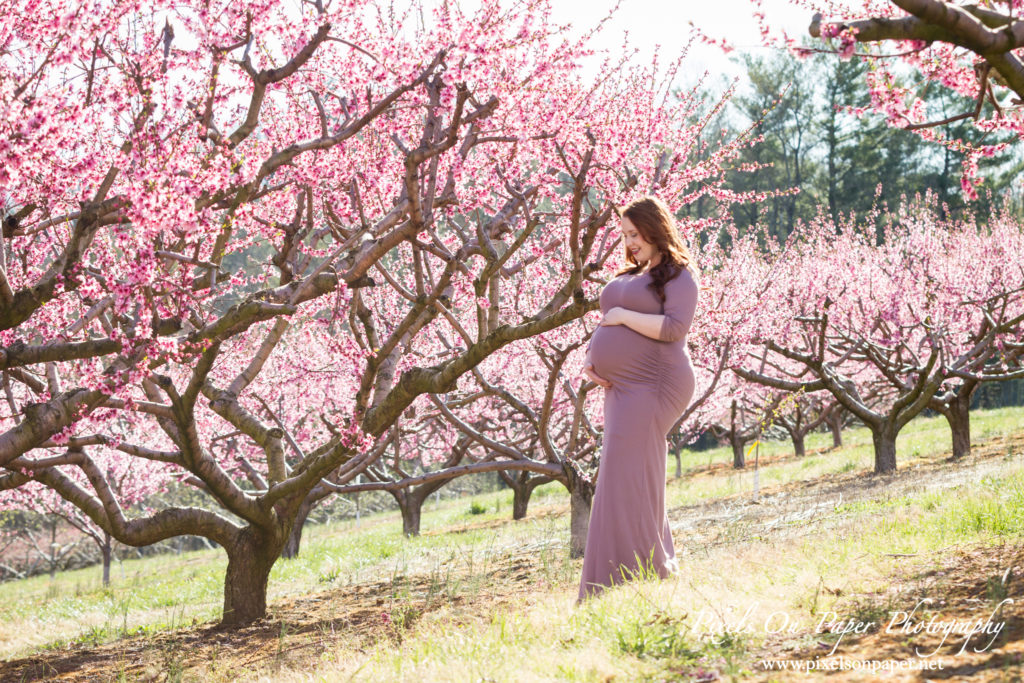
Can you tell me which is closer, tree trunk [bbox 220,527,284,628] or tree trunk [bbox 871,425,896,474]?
tree trunk [bbox 220,527,284,628]

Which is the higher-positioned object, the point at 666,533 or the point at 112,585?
the point at 666,533

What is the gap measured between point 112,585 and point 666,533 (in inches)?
543

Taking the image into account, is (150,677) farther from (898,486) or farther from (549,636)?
(898,486)

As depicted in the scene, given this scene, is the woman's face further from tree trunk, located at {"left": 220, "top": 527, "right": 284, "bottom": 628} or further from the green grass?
tree trunk, located at {"left": 220, "top": 527, "right": 284, "bottom": 628}

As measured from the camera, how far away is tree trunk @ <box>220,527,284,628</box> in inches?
271

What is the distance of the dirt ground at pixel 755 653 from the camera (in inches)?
116

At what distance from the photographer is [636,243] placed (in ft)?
15.7

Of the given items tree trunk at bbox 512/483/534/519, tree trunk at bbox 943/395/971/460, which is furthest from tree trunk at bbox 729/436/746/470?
tree trunk at bbox 943/395/971/460

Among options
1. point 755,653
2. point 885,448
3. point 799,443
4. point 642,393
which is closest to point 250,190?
point 642,393

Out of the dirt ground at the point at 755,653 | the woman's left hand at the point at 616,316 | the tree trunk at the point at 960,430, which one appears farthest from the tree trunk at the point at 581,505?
the tree trunk at the point at 960,430

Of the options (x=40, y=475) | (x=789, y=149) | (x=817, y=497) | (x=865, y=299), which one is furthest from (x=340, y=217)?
(x=789, y=149)

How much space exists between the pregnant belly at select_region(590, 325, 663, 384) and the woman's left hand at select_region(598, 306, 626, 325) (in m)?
0.06

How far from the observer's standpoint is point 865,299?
16375 millimetres

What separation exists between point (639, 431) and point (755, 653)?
5.55 feet
